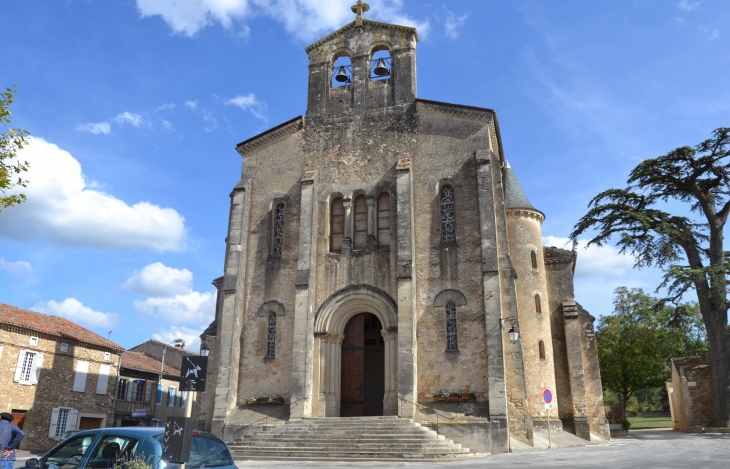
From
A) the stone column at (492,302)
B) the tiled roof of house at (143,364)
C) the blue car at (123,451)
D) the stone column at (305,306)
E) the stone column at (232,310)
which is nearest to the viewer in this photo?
the blue car at (123,451)

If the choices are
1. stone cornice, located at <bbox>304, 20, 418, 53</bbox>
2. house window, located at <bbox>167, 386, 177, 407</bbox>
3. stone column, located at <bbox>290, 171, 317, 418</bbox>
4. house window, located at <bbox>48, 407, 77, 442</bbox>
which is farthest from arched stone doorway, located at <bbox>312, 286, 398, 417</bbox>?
house window, located at <bbox>167, 386, 177, 407</bbox>

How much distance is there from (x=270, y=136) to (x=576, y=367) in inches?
620

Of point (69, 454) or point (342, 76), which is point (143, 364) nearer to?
point (342, 76)

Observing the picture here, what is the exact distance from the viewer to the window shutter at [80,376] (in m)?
29.1

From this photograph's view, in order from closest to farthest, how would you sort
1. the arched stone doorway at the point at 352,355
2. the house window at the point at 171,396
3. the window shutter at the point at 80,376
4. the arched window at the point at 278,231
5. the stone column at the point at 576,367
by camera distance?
the arched stone doorway at the point at 352,355
the arched window at the point at 278,231
the stone column at the point at 576,367
the window shutter at the point at 80,376
the house window at the point at 171,396

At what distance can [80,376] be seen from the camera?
29.4m

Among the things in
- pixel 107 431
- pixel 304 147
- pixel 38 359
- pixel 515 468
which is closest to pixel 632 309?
pixel 304 147

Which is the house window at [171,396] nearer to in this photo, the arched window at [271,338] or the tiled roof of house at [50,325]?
the tiled roof of house at [50,325]

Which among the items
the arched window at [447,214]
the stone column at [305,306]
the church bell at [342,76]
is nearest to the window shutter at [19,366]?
the stone column at [305,306]

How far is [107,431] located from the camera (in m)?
→ 6.55

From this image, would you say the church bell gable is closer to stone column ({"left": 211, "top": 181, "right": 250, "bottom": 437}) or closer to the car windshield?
stone column ({"left": 211, "top": 181, "right": 250, "bottom": 437})

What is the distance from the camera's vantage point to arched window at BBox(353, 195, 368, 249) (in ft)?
70.4

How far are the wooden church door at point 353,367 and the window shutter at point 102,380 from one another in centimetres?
1694

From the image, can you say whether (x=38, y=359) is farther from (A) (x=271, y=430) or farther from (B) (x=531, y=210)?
(B) (x=531, y=210)
